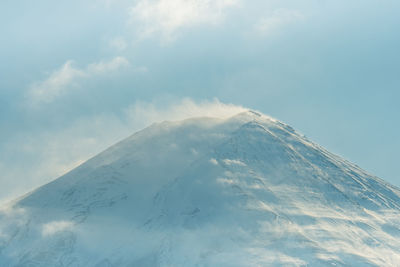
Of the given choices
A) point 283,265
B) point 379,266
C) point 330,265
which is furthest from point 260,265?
point 379,266

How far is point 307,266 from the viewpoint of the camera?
198000mm

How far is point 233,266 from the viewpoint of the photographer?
653 feet

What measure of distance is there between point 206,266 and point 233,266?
7.48m

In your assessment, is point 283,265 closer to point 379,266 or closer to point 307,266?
point 307,266

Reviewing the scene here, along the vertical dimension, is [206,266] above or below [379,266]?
below

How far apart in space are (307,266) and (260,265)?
12.9 meters

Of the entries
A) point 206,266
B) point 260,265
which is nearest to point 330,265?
point 260,265

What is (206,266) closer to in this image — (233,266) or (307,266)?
(233,266)

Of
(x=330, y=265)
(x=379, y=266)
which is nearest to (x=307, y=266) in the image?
(x=330, y=265)

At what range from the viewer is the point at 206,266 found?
19950 centimetres

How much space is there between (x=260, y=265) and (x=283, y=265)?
20.8 ft

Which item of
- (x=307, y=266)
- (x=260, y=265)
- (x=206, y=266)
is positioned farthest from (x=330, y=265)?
(x=206, y=266)

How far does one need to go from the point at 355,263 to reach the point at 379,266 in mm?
6595

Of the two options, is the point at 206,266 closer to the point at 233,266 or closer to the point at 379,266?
the point at 233,266
